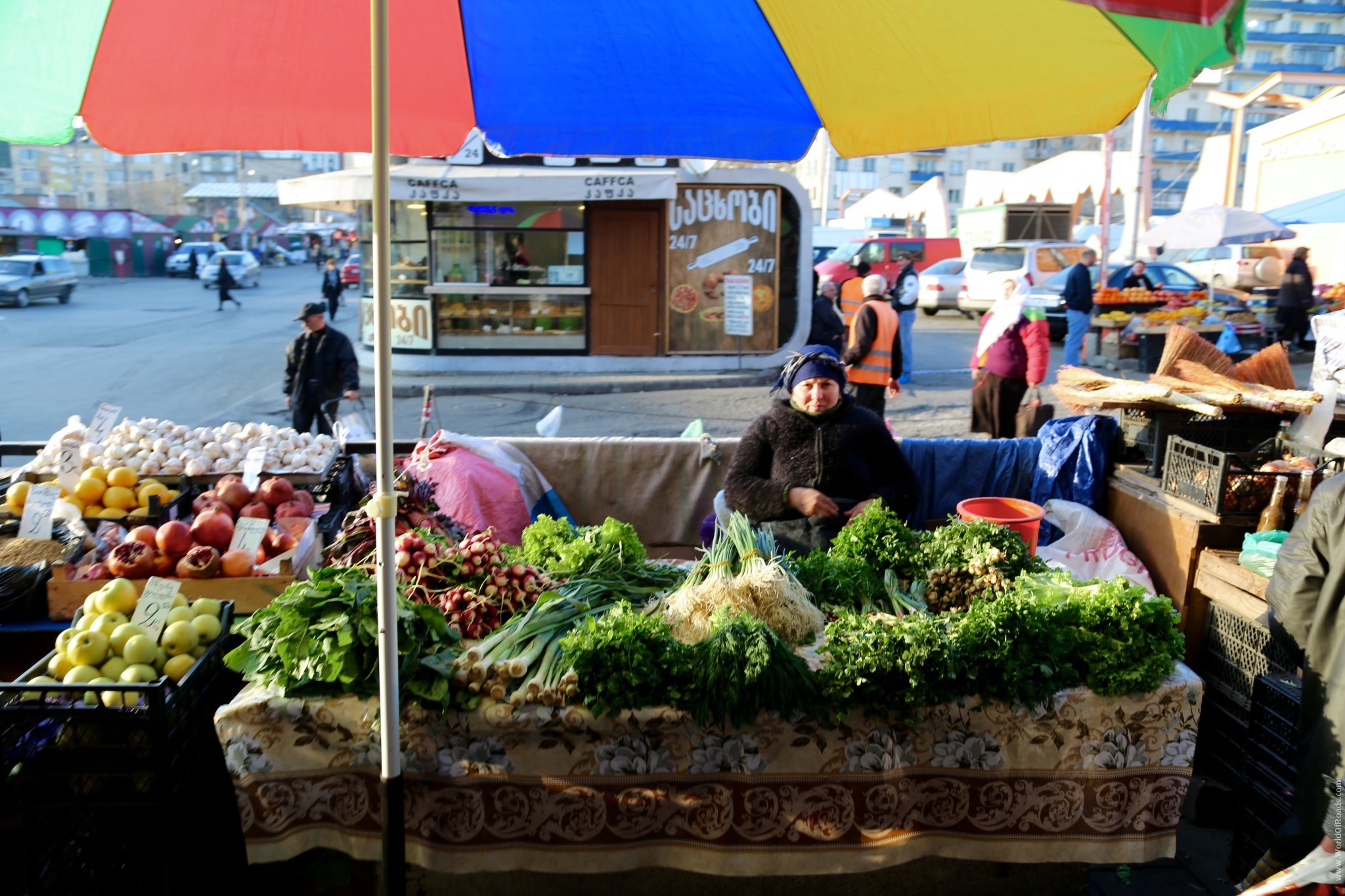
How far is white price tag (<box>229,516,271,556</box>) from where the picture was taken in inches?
151

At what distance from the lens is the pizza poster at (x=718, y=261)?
15305 millimetres

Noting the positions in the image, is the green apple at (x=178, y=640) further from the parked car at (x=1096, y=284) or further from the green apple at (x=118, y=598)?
the parked car at (x=1096, y=284)

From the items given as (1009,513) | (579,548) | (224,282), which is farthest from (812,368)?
(224,282)

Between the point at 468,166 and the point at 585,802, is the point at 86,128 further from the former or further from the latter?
the point at 468,166

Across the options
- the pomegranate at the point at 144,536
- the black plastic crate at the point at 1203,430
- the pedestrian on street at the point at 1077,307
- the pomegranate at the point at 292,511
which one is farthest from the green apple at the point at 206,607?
the pedestrian on street at the point at 1077,307

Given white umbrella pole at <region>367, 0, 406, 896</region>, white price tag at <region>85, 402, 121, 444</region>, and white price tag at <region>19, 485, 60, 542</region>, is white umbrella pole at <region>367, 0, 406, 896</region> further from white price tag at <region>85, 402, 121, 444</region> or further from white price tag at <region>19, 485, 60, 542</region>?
white price tag at <region>85, 402, 121, 444</region>

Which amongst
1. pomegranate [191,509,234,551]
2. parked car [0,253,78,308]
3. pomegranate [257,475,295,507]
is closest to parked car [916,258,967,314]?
pomegranate [257,475,295,507]

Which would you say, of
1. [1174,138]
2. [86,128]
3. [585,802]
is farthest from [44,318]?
[1174,138]

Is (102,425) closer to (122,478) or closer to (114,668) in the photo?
(122,478)

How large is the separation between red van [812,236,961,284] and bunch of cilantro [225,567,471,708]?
1990cm

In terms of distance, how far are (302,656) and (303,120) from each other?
192 cm

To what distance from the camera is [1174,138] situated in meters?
82.9

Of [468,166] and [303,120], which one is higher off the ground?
[468,166]

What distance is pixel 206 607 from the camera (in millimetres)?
3281
